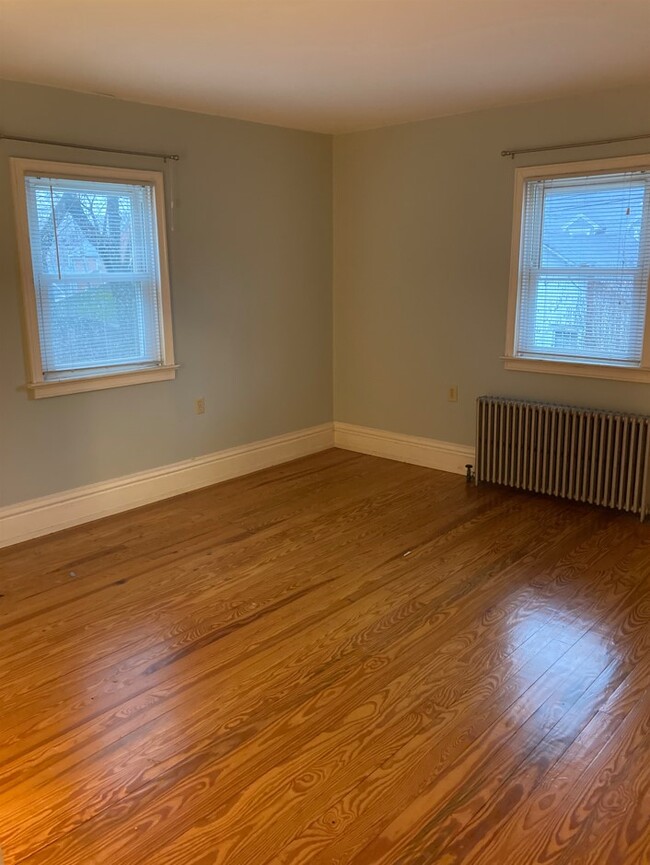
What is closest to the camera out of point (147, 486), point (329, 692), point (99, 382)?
point (329, 692)

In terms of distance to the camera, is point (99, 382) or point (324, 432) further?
point (324, 432)

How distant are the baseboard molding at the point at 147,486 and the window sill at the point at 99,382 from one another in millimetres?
603

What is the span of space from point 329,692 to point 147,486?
2.40m

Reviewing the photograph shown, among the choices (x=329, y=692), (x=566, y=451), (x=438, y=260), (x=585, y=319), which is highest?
(x=438, y=260)

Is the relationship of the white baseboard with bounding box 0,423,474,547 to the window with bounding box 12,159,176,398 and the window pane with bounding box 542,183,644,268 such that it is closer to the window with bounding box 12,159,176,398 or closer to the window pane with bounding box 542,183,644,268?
the window with bounding box 12,159,176,398

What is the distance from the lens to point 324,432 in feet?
18.7

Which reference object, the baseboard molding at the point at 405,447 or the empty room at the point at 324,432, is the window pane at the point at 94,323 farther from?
the baseboard molding at the point at 405,447

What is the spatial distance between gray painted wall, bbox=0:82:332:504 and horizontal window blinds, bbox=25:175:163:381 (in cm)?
14

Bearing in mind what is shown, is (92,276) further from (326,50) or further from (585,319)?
(585,319)

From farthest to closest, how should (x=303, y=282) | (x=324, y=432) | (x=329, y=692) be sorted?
(x=324, y=432), (x=303, y=282), (x=329, y=692)

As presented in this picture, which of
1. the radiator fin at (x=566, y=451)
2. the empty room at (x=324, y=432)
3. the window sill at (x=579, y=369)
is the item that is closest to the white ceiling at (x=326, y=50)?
the empty room at (x=324, y=432)

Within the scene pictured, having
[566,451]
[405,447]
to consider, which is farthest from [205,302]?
[566,451]

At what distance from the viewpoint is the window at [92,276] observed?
370 centimetres

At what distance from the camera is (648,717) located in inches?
91.9
